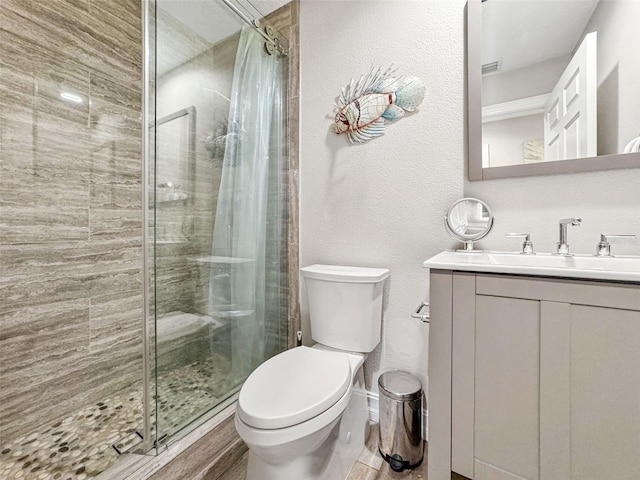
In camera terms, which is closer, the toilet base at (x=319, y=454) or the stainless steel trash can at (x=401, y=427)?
the toilet base at (x=319, y=454)

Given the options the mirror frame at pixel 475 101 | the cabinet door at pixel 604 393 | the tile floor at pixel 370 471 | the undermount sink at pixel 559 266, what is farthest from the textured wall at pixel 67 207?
the cabinet door at pixel 604 393

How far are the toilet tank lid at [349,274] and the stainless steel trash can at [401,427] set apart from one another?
45 centimetres

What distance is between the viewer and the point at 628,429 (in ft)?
1.94

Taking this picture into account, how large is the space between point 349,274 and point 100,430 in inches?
49.5

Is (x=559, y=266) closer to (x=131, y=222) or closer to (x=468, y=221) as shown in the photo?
(x=468, y=221)

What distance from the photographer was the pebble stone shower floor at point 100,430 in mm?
1032

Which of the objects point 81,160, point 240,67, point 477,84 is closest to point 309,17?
point 240,67

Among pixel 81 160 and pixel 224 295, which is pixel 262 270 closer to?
pixel 224 295

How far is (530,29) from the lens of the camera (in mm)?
1085

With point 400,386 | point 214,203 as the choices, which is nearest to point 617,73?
point 400,386

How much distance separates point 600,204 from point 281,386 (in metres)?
1.24

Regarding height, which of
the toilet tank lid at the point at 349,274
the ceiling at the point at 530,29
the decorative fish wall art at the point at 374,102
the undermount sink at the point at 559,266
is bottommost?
the toilet tank lid at the point at 349,274

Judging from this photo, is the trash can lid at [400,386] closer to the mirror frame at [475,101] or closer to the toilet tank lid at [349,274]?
the toilet tank lid at [349,274]

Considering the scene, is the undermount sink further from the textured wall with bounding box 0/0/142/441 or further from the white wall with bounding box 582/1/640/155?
the textured wall with bounding box 0/0/142/441
